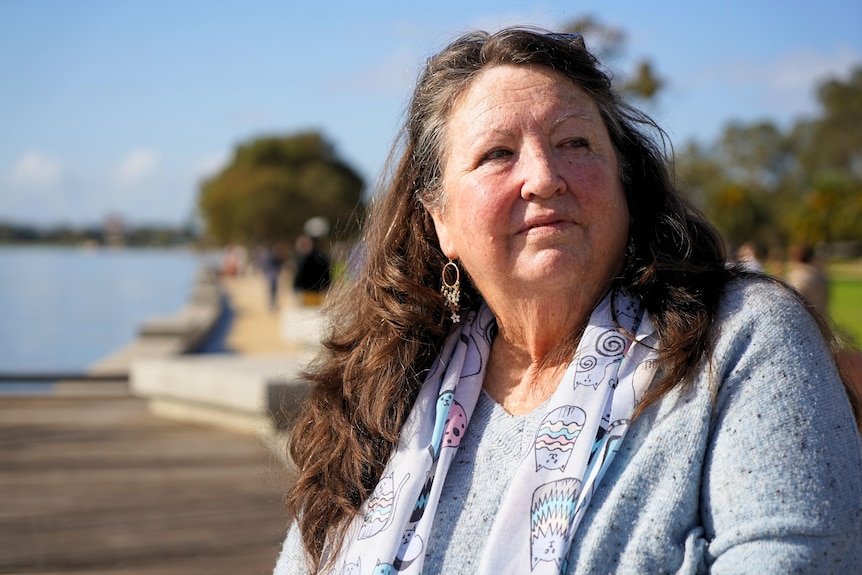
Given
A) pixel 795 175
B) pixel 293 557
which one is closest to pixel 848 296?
pixel 293 557

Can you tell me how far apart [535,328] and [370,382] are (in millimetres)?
418

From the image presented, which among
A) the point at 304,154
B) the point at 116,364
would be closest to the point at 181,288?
the point at 304,154

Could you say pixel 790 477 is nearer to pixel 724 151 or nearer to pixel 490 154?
pixel 490 154

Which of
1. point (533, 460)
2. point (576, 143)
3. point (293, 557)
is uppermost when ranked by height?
point (576, 143)

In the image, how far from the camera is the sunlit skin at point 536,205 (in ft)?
6.13

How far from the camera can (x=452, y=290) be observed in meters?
2.24

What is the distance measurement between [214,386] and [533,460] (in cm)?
589

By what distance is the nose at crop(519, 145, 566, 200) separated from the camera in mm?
1844

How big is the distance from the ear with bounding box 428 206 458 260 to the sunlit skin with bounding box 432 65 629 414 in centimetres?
11

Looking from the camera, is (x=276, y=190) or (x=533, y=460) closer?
(x=533, y=460)

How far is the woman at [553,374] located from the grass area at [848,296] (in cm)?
54

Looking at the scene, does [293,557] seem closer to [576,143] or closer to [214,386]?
[576,143]

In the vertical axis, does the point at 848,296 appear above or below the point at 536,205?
above

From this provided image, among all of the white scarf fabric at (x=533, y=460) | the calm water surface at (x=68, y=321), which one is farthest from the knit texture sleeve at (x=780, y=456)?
the calm water surface at (x=68, y=321)
